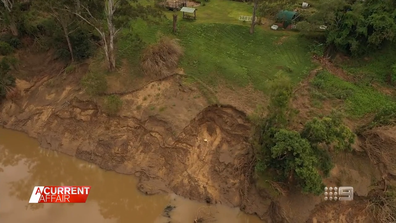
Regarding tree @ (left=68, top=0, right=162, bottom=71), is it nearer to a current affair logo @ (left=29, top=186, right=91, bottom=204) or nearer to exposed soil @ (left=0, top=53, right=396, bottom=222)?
exposed soil @ (left=0, top=53, right=396, bottom=222)

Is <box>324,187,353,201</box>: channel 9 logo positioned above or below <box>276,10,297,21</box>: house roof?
below

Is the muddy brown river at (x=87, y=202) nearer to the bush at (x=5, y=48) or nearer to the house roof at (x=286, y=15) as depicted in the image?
the bush at (x=5, y=48)

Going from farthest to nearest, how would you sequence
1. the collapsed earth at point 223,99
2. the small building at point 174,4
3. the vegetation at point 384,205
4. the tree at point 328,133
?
the small building at point 174,4 → the collapsed earth at point 223,99 → the vegetation at point 384,205 → the tree at point 328,133

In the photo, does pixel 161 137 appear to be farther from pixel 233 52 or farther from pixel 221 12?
pixel 221 12

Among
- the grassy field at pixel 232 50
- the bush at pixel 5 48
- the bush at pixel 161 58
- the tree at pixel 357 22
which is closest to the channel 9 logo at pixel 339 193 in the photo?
the grassy field at pixel 232 50

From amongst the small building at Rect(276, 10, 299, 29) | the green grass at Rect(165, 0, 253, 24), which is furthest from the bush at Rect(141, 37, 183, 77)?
the small building at Rect(276, 10, 299, 29)

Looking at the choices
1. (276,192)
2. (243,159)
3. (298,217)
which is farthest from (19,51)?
(298,217)
